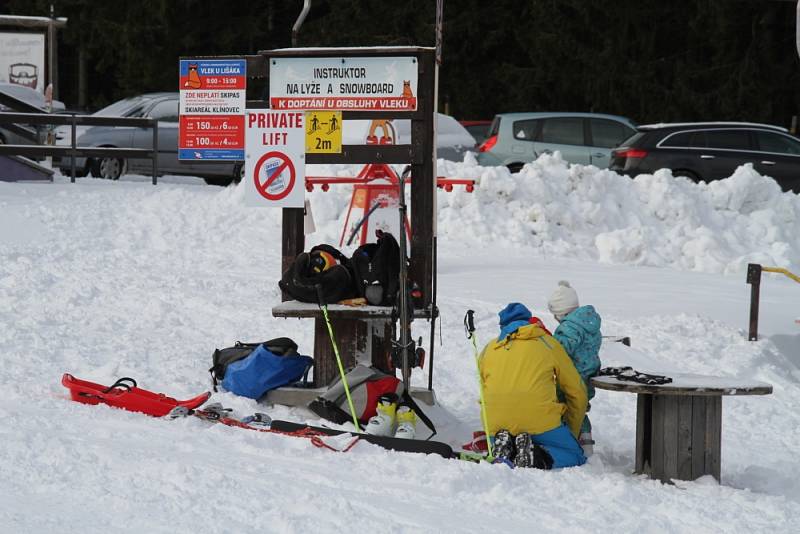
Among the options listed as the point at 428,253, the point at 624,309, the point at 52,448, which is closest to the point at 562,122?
the point at 624,309

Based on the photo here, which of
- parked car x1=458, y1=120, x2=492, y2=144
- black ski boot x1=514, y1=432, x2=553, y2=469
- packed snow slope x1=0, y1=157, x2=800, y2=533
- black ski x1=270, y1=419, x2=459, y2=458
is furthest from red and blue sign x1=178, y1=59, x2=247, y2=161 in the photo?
parked car x1=458, y1=120, x2=492, y2=144

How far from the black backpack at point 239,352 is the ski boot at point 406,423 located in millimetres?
1004

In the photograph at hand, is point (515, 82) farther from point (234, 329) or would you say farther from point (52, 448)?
point (52, 448)

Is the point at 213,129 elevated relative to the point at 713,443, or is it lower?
elevated

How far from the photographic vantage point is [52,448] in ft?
18.9

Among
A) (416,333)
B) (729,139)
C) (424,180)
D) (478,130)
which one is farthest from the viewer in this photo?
(478,130)

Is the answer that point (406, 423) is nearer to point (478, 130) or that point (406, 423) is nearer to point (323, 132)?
point (323, 132)

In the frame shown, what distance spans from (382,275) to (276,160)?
984 millimetres

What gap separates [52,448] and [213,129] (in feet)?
9.33

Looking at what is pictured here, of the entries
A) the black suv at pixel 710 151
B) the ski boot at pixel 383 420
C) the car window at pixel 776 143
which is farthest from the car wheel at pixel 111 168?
the ski boot at pixel 383 420

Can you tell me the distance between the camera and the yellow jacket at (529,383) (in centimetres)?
639

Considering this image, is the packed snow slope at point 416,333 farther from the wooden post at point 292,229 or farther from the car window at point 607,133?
the car window at point 607,133

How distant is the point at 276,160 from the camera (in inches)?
301

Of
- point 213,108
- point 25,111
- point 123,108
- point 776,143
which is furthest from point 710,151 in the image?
point 213,108
